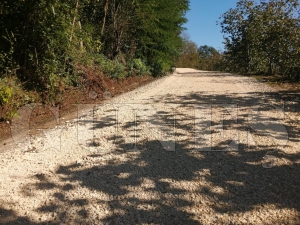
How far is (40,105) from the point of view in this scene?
6.52 metres

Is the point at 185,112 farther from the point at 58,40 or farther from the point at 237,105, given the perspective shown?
the point at 58,40

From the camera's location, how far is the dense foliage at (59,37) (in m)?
6.23

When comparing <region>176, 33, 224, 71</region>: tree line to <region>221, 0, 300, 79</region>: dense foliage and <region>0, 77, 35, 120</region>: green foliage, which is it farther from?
<region>0, 77, 35, 120</region>: green foliage


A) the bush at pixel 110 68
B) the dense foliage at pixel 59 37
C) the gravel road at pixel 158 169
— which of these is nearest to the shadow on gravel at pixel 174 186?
the gravel road at pixel 158 169

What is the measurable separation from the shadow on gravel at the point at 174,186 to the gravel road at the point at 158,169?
1 cm

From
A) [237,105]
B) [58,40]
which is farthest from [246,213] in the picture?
[58,40]

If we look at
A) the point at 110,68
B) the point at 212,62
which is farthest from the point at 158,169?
the point at 212,62

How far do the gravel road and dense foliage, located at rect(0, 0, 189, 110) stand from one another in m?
1.25

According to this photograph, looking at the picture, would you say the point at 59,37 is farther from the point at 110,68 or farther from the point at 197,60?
the point at 197,60

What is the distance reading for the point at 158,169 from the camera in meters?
3.79

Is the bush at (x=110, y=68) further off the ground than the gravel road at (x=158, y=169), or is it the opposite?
the bush at (x=110, y=68)

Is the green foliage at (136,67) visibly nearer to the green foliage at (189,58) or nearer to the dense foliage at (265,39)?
the dense foliage at (265,39)

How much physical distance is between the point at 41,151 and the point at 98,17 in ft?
30.6

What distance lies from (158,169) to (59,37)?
467cm
